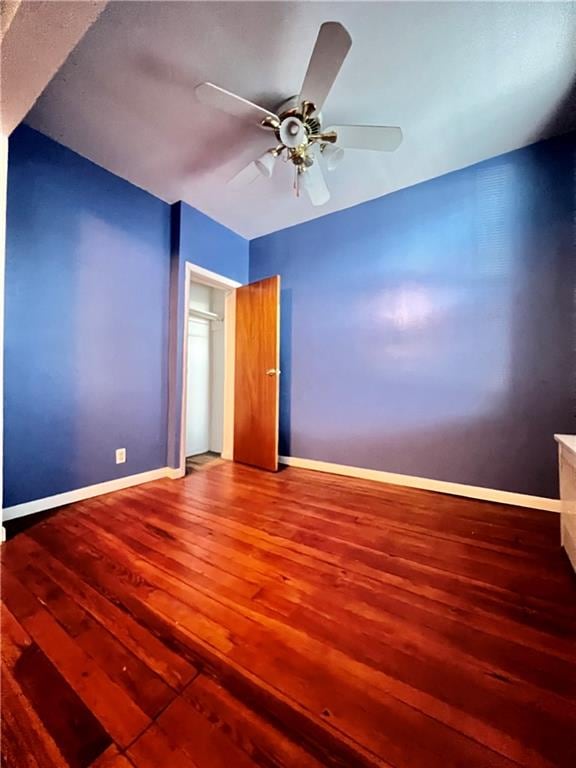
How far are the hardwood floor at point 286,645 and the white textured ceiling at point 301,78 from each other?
2508mm

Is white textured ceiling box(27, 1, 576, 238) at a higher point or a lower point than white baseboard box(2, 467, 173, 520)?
higher

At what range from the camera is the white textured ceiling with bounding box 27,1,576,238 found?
124cm

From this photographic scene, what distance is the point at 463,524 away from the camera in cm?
171

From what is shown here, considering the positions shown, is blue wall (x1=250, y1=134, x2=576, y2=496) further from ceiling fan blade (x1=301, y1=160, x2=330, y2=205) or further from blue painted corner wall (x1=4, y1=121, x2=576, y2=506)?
ceiling fan blade (x1=301, y1=160, x2=330, y2=205)

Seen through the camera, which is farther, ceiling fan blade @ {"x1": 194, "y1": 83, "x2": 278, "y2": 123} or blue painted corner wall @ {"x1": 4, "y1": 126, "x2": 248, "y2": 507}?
blue painted corner wall @ {"x1": 4, "y1": 126, "x2": 248, "y2": 507}

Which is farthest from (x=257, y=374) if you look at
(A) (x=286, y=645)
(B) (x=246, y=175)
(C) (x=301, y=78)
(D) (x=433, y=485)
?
(A) (x=286, y=645)

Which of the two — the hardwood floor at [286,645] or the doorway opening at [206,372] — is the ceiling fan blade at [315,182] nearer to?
the doorway opening at [206,372]

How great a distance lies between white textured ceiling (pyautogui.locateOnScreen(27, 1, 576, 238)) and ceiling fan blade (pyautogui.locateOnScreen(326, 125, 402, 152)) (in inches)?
10.9

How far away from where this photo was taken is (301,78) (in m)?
1.49

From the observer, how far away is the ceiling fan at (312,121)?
3.76 ft

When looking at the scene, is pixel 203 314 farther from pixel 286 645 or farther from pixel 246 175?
pixel 286 645

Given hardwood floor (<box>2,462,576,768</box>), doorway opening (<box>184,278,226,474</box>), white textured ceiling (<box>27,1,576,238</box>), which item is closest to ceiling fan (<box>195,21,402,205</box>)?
white textured ceiling (<box>27,1,576,238</box>)

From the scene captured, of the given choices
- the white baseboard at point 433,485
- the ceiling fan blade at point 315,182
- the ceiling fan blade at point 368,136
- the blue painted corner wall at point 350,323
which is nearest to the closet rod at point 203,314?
the blue painted corner wall at point 350,323

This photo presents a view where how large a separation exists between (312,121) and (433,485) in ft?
8.65
